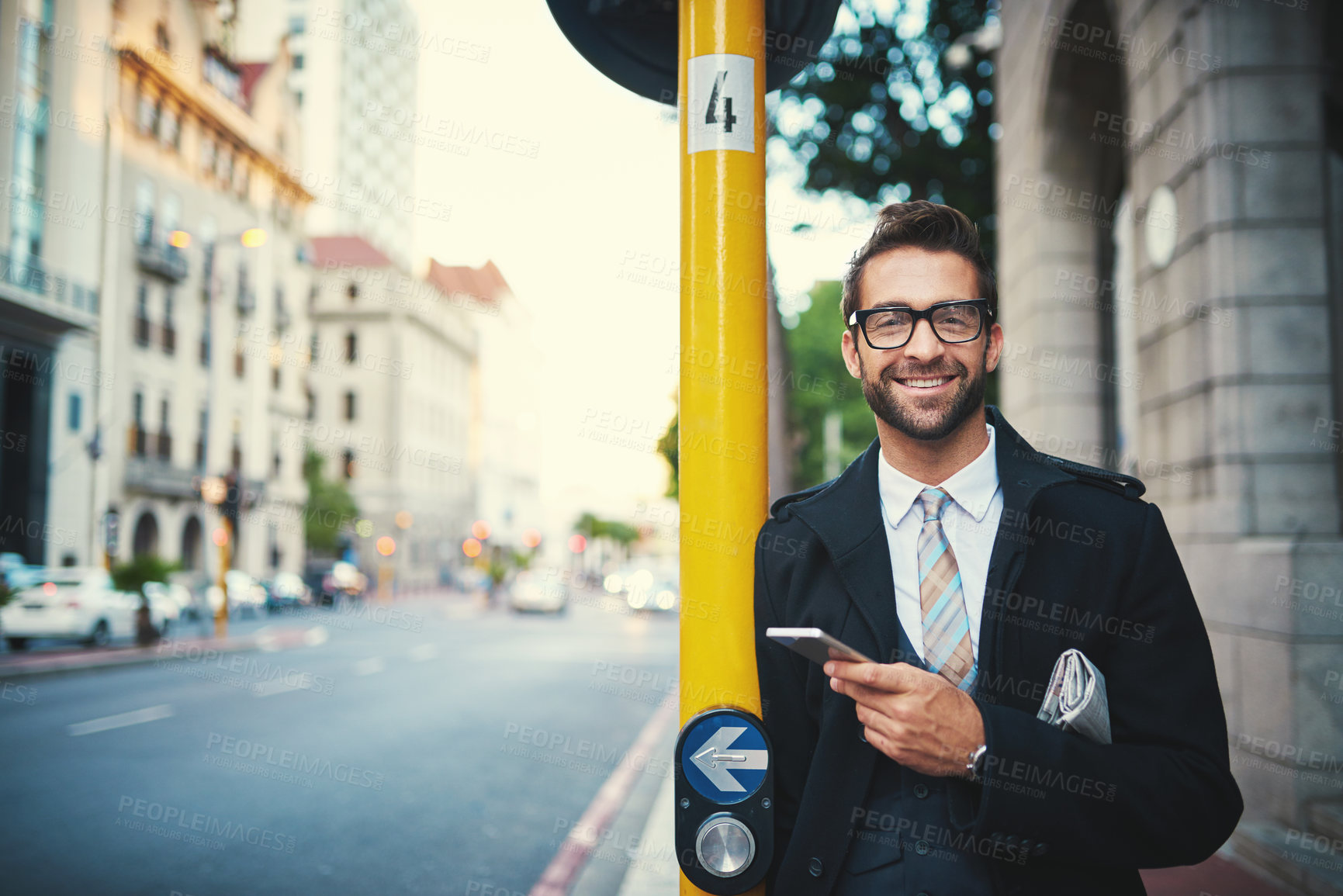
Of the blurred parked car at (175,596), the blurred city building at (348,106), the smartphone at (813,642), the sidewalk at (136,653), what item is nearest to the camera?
the smartphone at (813,642)

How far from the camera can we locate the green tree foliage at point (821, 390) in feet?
109

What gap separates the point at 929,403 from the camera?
1.75m

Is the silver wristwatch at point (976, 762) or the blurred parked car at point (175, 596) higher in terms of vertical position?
the silver wristwatch at point (976, 762)

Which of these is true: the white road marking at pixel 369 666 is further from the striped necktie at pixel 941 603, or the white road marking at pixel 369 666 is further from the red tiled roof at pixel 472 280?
the red tiled roof at pixel 472 280

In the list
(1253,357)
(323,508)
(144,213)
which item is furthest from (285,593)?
(1253,357)

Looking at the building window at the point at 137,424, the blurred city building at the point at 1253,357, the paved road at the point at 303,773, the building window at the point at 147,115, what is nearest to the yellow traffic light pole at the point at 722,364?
the blurred city building at the point at 1253,357

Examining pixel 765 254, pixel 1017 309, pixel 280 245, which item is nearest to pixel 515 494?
pixel 280 245

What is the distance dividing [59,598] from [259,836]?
585 inches

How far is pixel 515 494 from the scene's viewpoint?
319ft

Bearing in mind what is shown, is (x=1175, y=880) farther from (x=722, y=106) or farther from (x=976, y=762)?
(x=722, y=106)

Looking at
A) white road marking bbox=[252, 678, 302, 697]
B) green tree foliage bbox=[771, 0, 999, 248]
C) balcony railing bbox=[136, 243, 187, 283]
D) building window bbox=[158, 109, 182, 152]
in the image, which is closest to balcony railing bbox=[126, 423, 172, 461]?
balcony railing bbox=[136, 243, 187, 283]

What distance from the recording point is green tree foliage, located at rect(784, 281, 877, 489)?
33.1 meters

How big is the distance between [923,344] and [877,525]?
34 cm

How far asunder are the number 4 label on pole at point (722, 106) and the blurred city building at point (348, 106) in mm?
70763
